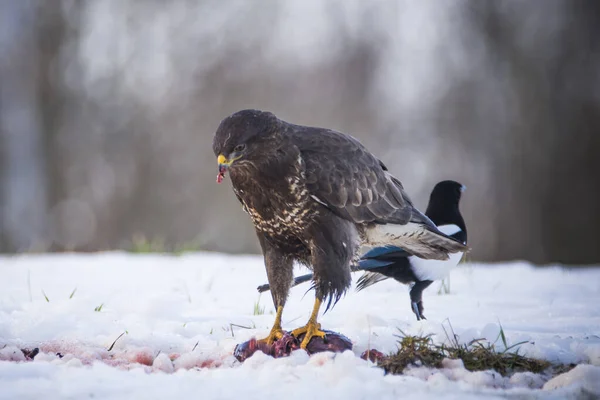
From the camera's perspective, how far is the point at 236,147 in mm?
3250

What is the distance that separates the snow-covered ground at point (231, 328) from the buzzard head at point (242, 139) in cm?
89

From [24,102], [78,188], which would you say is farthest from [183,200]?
[24,102]

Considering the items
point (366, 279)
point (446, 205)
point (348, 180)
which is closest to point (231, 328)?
point (348, 180)

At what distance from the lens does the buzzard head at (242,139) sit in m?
3.23

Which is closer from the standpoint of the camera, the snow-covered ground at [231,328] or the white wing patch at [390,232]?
the snow-covered ground at [231,328]

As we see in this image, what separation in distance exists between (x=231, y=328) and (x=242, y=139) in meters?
1.00

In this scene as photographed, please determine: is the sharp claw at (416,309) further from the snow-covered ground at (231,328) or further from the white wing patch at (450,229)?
the white wing patch at (450,229)

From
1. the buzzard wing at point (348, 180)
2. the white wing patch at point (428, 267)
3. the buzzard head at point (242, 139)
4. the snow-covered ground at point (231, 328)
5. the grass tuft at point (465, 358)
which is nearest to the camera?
the snow-covered ground at point (231, 328)

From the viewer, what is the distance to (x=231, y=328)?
3465 millimetres

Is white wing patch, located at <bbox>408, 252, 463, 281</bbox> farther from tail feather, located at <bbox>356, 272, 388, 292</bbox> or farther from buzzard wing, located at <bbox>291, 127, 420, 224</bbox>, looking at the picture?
buzzard wing, located at <bbox>291, 127, 420, 224</bbox>

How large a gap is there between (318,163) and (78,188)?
10.2 meters

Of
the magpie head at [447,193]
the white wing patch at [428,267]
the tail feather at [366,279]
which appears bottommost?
the tail feather at [366,279]

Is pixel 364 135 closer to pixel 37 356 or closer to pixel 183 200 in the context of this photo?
pixel 183 200

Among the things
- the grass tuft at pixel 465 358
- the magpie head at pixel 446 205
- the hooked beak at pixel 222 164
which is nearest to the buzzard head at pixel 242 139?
the hooked beak at pixel 222 164
